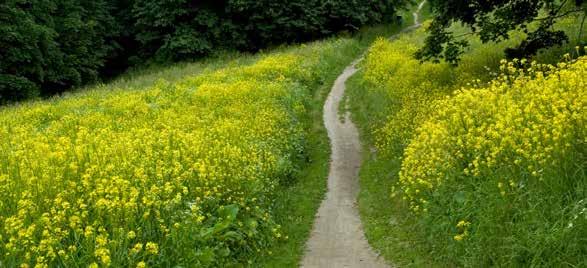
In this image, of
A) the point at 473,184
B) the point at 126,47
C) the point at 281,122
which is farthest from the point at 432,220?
the point at 126,47

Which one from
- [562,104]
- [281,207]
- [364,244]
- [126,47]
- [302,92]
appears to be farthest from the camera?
[126,47]

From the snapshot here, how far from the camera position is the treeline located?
44222mm

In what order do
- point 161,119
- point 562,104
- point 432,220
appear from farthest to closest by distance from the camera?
point 161,119
point 432,220
point 562,104

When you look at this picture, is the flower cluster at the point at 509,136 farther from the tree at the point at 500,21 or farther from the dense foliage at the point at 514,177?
the tree at the point at 500,21

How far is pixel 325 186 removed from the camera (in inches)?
568

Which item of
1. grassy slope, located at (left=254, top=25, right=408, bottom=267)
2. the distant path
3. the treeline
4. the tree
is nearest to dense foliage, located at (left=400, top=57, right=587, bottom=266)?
the distant path

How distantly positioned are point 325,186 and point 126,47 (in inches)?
1904

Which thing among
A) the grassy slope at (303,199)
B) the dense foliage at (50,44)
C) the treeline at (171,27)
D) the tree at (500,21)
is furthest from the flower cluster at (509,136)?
the treeline at (171,27)

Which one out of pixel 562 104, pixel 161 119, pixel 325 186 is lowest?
pixel 325 186

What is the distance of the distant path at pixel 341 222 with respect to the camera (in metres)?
9.93

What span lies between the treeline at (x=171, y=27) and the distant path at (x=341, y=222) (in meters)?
30.5

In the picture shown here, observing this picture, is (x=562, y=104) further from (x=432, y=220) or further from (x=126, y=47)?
(x=126, y=47)

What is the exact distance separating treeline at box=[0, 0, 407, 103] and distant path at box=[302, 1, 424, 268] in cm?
3047

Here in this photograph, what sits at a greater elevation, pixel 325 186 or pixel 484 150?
pixel 484 150
